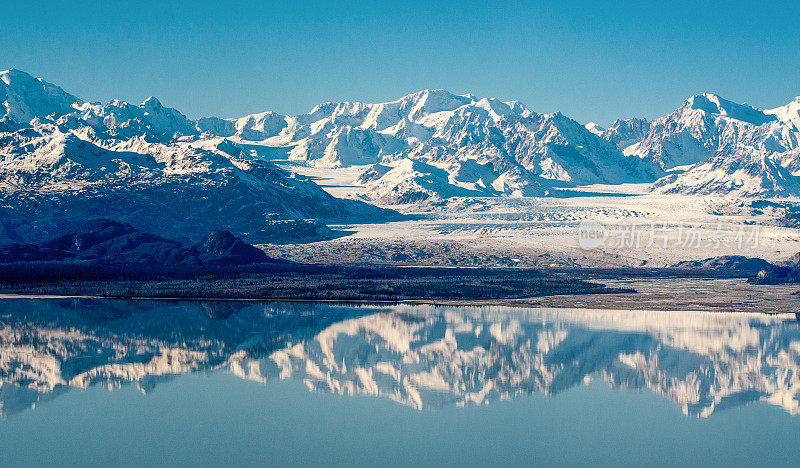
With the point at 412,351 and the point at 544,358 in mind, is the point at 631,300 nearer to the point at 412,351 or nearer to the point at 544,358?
the point at 544,358

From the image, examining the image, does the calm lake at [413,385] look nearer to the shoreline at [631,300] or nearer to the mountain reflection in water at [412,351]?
the mountain reflection in water at [412,351]

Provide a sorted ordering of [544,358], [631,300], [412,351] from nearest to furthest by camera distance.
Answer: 1. [544,358]
2. [412,351]
3. [631,300]

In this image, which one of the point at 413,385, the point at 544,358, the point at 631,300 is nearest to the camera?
the point at 413,385

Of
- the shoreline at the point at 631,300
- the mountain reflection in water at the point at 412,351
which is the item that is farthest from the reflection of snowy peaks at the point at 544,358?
the shoreline at the point at 631,300

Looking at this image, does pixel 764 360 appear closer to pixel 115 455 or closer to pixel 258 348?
pixel 258 348

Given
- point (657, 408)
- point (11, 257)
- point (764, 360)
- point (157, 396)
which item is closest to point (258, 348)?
point (157, 396)

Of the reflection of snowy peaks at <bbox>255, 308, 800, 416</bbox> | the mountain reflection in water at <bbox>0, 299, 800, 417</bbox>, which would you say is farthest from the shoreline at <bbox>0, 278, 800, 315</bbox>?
the reflection of snowy peaks at <bbox>255, 308, 800, 416</bbox>

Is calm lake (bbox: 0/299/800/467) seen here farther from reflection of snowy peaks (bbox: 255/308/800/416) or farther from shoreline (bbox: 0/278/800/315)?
shoreline (bbox: 0/278/800/315)

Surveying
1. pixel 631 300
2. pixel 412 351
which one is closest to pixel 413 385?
pixel 412 351
